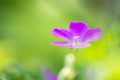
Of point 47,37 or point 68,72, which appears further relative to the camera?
point 47,37

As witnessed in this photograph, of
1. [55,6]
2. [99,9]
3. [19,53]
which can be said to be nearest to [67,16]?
[55,6]

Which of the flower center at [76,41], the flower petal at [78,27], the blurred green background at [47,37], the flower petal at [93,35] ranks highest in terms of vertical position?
the blurred green background at [47,37]

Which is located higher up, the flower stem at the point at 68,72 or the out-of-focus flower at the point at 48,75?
the out-of-focus flower at the point at 48,75

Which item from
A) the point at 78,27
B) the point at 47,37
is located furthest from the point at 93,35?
the point at 47,37

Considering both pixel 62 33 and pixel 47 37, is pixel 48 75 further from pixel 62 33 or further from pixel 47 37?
pixel 47 37

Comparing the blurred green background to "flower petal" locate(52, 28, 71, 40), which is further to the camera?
the blurred green background

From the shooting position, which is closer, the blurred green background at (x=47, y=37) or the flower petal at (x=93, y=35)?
the flower petal at (x=93, y=35)
